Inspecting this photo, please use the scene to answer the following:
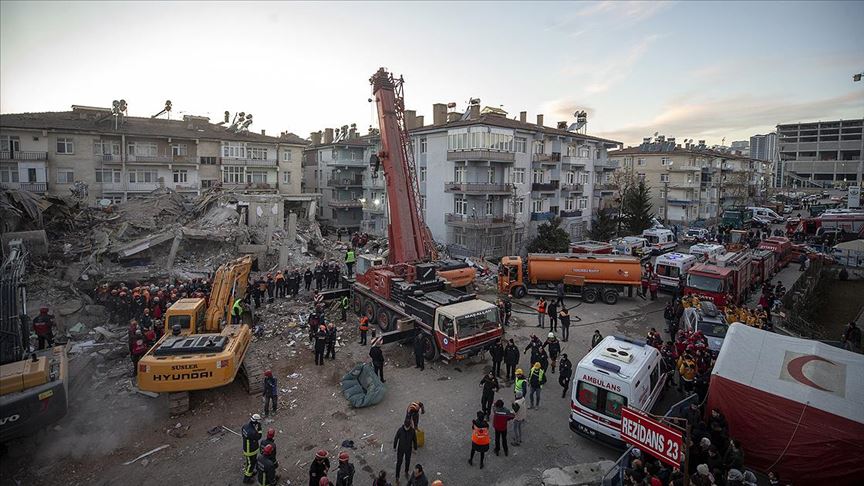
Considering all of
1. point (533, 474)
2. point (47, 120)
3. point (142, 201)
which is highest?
point (47, 120)

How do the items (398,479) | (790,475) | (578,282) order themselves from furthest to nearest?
(578,282) < (398,479) < (790,475)

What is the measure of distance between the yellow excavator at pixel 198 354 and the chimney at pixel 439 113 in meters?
28.0

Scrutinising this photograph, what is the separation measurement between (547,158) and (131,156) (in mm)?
36490

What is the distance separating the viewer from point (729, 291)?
2225 cm

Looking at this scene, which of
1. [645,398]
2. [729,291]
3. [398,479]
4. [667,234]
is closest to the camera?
[398,479]

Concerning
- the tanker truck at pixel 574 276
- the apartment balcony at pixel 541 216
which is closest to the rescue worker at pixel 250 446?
the tanker truck at pixel 574 276

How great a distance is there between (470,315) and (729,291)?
51.4 ft

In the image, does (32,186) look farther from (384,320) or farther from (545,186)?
(545,186)

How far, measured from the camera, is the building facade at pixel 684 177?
195 feet

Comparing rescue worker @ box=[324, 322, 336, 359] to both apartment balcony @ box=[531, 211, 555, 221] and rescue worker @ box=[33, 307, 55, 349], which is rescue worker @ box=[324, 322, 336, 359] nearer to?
rescue worker @ box=[33, 307, 55, 349]

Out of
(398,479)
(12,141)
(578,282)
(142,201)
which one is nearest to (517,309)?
(578,282)

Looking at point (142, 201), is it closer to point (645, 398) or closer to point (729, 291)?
point (645, 398)

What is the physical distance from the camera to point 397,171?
20.0 m

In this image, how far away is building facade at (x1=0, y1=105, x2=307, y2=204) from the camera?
33.7 m
